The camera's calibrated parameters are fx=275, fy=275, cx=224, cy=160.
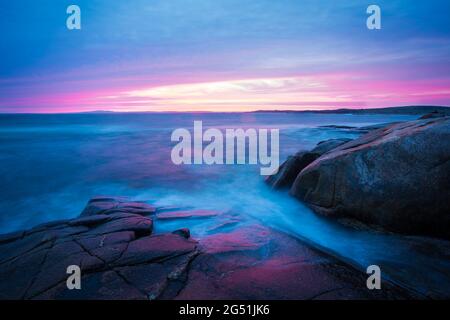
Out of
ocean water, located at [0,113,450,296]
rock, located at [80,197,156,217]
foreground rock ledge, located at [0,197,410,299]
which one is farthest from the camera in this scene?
rock, located at [80,197,156,217]

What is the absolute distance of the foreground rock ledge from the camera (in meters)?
2.88

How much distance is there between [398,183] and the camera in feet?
14.7

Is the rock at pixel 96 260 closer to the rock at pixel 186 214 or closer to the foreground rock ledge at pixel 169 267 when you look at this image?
the foreground rock ledge at pixel 169 267

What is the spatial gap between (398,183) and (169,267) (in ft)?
12.5

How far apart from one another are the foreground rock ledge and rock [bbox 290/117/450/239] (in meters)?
1.46

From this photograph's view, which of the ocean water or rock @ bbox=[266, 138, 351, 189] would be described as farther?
rock @ bbox=[266, 138, 351, 189]

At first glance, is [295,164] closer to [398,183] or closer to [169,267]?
[398,183]

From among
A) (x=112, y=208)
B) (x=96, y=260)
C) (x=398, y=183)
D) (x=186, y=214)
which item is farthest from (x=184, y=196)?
(x=398, y=183)

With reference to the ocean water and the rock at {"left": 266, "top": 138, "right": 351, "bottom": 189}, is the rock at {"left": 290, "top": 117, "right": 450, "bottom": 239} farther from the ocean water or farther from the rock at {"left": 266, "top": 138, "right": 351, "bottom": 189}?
the rock at {"left": 266, "top": 138, "right": 351, "bottom": 189}

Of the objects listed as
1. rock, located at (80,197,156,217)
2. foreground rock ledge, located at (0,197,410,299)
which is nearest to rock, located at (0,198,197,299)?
foreground rock ledge, located at (0,197,410,299)

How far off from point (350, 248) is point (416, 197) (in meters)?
1.31

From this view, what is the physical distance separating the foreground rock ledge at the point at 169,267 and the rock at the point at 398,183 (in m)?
1.46

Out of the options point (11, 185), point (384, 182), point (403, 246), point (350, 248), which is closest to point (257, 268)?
point (350, 248)

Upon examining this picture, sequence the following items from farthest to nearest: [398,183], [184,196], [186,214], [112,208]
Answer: [184,196] < [186,214] < [112,208] < [398,183]
